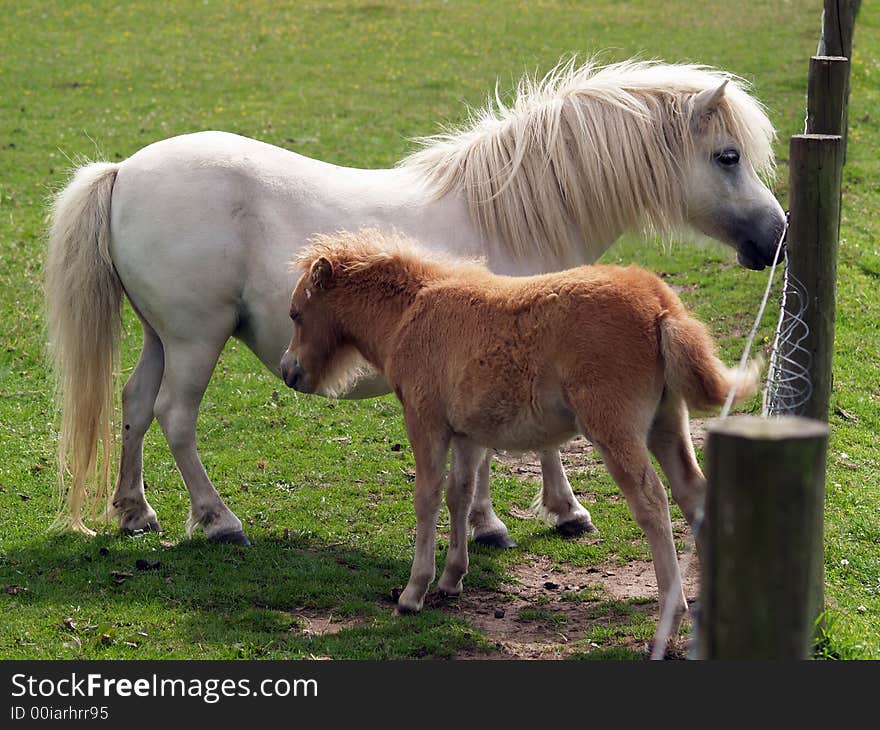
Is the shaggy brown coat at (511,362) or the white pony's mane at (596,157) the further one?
the white pony's mane at (596,157)

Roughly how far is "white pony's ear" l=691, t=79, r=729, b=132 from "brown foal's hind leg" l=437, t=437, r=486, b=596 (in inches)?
84.1

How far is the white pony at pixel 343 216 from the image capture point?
5980 mm

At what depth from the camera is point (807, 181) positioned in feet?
13.8

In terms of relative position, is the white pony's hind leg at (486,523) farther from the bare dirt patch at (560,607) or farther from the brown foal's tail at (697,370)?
the brown foal's tail at (697,370)

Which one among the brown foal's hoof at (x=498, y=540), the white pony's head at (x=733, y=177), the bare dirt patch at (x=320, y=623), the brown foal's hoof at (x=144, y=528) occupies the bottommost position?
the bare dirt patch at (x=320, y=623)

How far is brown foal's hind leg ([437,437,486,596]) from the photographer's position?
542cm

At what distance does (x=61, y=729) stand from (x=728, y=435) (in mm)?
3110

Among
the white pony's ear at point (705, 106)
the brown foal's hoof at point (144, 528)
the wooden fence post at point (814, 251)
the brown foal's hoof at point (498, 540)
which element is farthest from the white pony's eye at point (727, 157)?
the brown foal's hoof at point (144, 528)

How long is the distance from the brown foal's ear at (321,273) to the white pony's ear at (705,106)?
7.10 ft

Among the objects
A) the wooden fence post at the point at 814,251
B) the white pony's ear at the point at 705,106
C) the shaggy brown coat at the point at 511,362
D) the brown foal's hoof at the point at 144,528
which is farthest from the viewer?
the brown foal's hoof at the point at 144,528

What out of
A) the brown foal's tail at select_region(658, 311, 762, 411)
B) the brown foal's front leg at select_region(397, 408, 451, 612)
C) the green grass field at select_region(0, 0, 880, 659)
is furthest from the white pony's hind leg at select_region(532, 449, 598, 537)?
the brown foal's tail at select_region(658, 311, 762, 411)

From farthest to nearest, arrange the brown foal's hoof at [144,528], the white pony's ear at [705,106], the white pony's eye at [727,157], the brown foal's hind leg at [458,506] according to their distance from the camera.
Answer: the brown foal's hoof at [144,528], the white pony's eye at [727,157], the white pony's ear at [705,106], the brown foal's hind leg at [458,506]

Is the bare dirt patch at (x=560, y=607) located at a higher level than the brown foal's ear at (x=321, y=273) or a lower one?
lower

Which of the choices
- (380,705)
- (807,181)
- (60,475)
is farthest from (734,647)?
(60,475)
